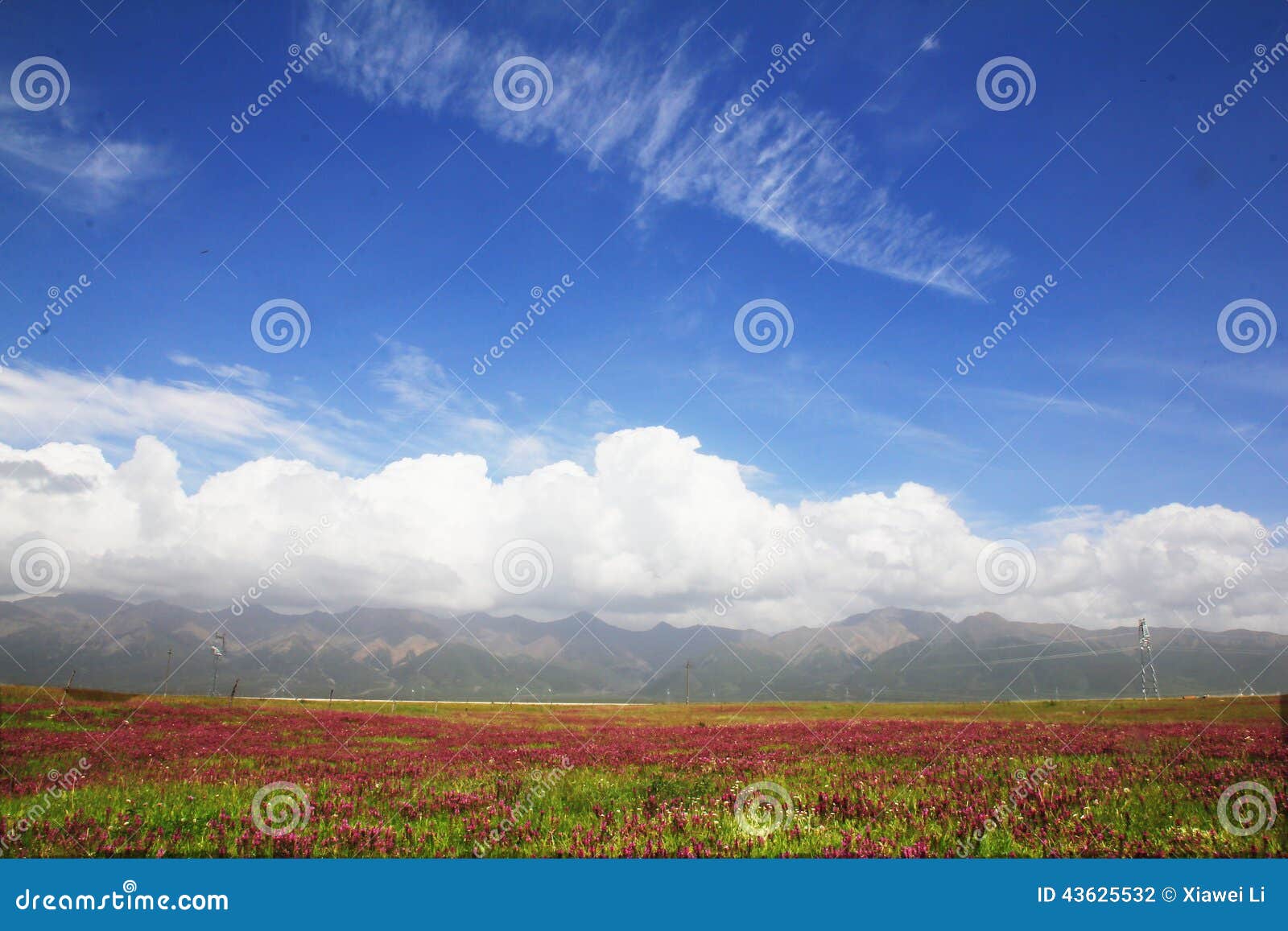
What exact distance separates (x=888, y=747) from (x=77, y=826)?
13949 mm

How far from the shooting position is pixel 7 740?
60.3 ft

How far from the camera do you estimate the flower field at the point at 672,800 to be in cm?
650

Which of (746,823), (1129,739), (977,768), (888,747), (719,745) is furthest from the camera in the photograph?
(719,745)

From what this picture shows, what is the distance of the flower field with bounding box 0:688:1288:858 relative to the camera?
256 inches

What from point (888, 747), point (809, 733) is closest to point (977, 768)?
point (888, 747)

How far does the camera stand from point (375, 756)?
1509 cm

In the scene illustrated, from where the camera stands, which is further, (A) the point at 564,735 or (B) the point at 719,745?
(A) the point at 564,735

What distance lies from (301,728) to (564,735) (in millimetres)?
9820

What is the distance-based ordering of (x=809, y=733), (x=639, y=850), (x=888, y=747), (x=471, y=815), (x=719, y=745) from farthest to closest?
(x=809, y=733), (x=719, y=745), (x=888, y=747), (x=471, y=815), (x=639, y=850)

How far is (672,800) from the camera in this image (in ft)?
27.4

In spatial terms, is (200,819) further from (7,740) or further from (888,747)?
(7,740)

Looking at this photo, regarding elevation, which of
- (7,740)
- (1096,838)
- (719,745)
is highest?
(7,740)

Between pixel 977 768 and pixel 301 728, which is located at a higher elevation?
pixel 301 728

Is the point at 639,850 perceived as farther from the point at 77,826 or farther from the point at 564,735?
the point at 564,735
